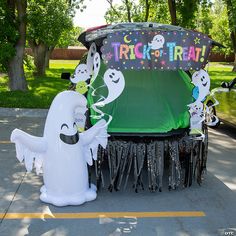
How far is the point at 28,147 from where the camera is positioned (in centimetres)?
487

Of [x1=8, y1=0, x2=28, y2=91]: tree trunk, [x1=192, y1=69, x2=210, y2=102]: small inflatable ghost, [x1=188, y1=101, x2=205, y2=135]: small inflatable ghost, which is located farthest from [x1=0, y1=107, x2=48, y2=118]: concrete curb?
[x1=192, y1=69, x2=210, y2=102]: small inflatable ghost

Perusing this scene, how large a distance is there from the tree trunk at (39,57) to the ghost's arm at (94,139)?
1689 centimetres

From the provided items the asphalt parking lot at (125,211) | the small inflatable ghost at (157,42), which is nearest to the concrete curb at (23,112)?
the asphalt parking lot at (125,211)

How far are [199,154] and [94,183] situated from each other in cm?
161

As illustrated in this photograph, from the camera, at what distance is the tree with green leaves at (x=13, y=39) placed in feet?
41.5

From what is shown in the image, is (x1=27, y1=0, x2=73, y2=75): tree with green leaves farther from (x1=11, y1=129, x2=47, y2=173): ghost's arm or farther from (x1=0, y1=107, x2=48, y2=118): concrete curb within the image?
(x1=11, y1=129, x2=47, y2=173): ghost's arm

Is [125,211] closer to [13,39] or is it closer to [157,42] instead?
[157,42]

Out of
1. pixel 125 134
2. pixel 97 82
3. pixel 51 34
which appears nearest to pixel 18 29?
pixel 51 34

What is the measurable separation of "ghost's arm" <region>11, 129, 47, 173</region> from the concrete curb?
583 centimetres

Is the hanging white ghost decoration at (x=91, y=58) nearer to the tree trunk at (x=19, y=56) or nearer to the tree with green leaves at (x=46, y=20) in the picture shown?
the tree trunk at (x=19, y=56)

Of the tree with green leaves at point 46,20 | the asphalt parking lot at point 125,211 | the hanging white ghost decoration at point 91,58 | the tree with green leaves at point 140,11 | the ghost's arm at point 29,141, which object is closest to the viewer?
the asphalt parking lot at point 125,211

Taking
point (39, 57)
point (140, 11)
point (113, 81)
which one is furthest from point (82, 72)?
point (140, 11)

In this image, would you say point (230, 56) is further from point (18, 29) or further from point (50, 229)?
point (50, 229)

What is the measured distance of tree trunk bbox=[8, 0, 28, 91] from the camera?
13.2 m
